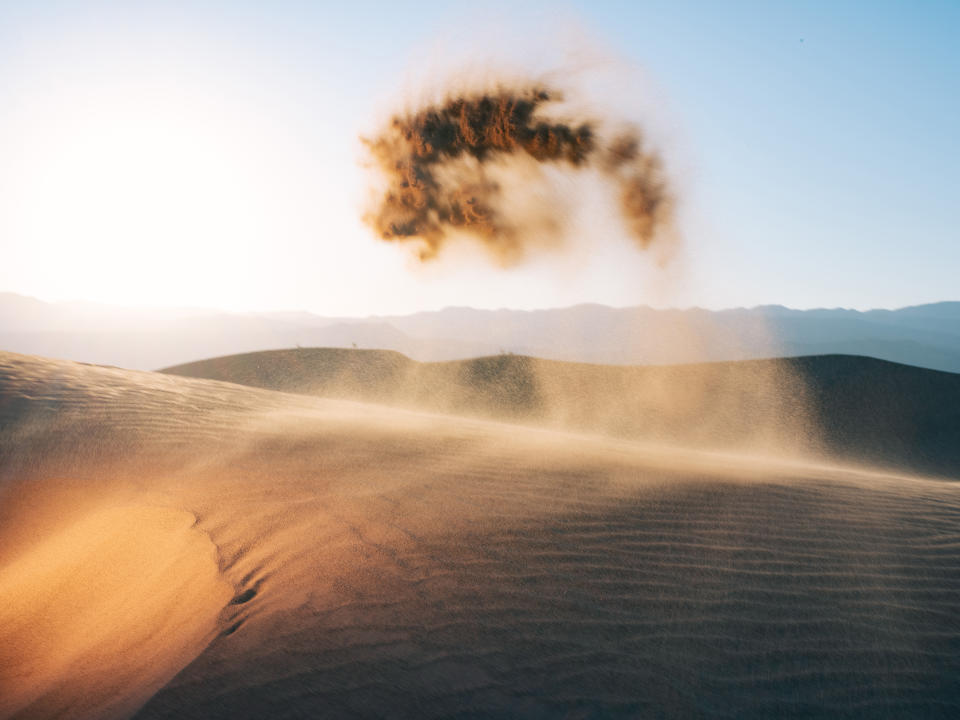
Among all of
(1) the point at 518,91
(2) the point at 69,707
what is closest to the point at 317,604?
(2) the point at 69,707

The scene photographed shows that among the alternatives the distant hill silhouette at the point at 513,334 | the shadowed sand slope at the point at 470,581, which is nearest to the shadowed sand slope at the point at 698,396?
the shadowed sand slope at the point at 470,581

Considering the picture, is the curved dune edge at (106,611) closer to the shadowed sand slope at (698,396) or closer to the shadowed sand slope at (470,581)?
the shadowed sand slope at (470,581)

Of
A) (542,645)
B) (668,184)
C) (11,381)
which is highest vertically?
(668,184)

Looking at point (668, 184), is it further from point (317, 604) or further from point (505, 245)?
point (317, 604)

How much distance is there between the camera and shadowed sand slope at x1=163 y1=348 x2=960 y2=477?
14.5 meters

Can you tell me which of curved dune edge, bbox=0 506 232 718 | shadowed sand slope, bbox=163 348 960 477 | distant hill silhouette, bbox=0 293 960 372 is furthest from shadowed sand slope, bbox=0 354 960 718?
distant hill silhouette, bbox=0 293 960 372

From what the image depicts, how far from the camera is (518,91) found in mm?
8742

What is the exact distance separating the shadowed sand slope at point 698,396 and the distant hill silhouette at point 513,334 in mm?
55155

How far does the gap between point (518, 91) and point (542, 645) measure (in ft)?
26.5

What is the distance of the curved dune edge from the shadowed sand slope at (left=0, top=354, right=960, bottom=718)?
2 centimetres

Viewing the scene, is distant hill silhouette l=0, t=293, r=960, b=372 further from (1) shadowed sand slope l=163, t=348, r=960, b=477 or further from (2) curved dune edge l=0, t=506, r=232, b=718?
(2) curved dune edge l=0, t=506, r=232, b=718

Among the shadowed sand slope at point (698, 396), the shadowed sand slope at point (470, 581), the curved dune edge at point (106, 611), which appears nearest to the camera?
the shadowed sand slope at point (470, 581)

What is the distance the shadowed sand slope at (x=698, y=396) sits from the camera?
47.6 ft

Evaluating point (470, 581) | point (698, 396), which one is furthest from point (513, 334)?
point (470, 581)
